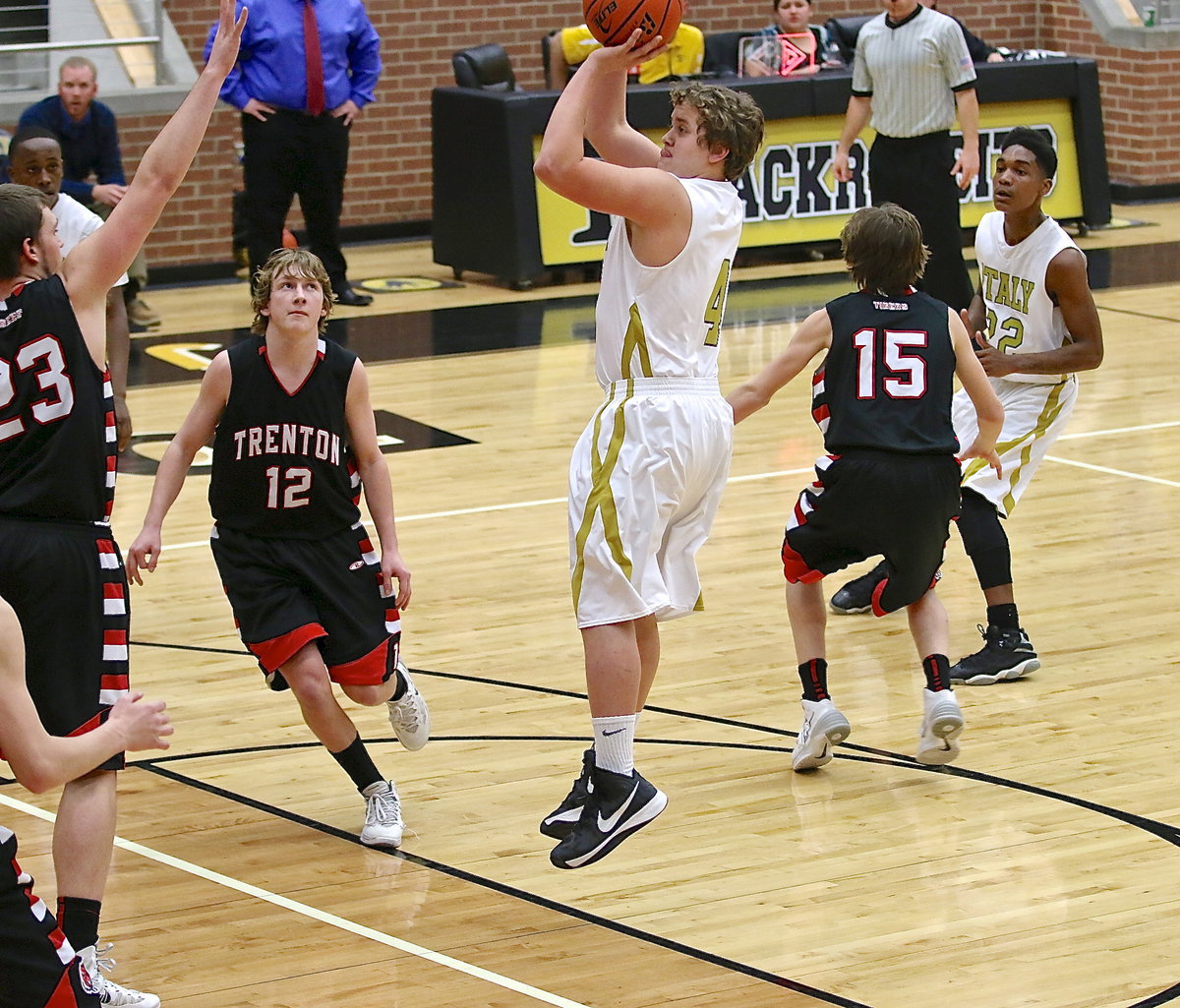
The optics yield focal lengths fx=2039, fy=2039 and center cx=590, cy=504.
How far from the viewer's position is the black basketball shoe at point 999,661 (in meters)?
6.18

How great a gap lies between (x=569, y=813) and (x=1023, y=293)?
2.85m

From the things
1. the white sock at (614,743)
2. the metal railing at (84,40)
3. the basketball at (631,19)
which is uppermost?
the basketball at (631,19)

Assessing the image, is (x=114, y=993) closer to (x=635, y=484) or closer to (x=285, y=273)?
(x=635, y=484)

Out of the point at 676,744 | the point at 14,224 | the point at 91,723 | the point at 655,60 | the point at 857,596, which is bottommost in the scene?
the point at 857,596

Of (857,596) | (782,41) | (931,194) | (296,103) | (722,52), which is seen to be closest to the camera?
(857,596)

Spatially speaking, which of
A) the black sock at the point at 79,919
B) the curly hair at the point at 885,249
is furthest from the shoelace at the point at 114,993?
the curly hair at the point at 885,249

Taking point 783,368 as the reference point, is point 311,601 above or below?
below

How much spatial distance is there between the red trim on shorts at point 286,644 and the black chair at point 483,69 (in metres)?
8.80

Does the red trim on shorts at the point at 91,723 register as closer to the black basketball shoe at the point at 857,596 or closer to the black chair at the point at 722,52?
the black basketball shoe at the point at 857,596

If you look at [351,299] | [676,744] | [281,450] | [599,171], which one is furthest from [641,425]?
[351,299]

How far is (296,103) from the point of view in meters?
11.6

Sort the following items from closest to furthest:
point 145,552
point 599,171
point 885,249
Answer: point 599,171, point 145,552, point 885,249

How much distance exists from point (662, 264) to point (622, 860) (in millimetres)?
1479

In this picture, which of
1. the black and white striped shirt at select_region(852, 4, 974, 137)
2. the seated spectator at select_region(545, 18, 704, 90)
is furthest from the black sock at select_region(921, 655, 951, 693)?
the seated spectator at select_region(545, 18, 704, 90)
